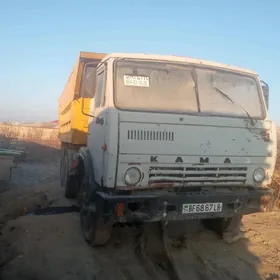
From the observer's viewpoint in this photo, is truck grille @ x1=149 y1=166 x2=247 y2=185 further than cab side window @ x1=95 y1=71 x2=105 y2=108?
No

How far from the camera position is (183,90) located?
439 centimetres

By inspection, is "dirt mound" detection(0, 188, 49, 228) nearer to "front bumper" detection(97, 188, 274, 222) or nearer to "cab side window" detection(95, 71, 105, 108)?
"cab side window" detection(95, 71, 105, 108)

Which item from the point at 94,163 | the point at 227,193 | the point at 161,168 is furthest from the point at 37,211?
the point at 227,193

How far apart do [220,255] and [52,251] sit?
2401 mm

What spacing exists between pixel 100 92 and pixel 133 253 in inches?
92.4

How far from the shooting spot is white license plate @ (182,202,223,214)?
406 cm

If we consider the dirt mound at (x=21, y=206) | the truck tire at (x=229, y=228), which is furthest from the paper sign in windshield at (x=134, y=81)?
the dirt mound at (x=21, y=206)

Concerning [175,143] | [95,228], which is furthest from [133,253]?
[175,143]

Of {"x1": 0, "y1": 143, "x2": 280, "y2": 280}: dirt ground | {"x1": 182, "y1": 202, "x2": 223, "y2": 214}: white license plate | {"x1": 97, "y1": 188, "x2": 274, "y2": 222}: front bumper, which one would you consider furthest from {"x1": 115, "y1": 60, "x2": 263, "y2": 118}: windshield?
{"x1": 0, "y1": 143, "x2": 280, "y2": 280}: dirt ground

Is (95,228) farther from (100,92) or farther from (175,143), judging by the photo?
(100,92)

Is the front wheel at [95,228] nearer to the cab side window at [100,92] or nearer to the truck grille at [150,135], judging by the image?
the truck grille at [150,135]

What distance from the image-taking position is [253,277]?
13.4 ft

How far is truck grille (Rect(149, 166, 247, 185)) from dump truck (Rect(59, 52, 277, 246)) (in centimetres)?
1

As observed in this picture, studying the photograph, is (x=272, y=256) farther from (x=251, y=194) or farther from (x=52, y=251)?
(x=52, y=251)
